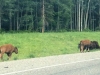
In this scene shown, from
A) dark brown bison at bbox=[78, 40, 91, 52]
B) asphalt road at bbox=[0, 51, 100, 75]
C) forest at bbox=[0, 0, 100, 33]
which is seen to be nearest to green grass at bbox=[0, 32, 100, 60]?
dark brown bison at bbox=[78, 40, 91, 52]

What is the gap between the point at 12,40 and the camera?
103 feet

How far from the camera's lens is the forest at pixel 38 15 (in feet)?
225

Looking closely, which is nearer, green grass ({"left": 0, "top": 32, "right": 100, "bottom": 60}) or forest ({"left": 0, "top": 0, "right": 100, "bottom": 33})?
green grass ({"left": 0, "top": 32, "right": 100, "bottom": 60})

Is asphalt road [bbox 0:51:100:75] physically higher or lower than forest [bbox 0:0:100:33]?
lower

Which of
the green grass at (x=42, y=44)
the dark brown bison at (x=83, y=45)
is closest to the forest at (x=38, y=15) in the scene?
the green grass at (x=42, y=44)

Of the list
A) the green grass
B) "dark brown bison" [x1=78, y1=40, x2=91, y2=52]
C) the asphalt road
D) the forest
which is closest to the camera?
the asphalt road

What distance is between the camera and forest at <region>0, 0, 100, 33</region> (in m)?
68.7

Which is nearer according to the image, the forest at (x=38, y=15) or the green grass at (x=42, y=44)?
the green grass at (x=42, y=44)

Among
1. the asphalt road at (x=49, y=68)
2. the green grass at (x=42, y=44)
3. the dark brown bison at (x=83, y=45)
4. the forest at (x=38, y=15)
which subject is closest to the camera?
the asphalt road at (x=49, y=68)

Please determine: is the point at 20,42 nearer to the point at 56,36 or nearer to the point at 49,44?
the point at 49,44

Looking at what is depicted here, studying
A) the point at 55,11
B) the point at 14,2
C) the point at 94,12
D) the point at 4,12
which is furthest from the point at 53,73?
the point at 94,12

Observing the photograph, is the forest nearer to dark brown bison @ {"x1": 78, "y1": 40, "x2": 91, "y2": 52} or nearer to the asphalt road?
dark brown bison @ {"x1": 78, "y1": 40, "x2": 91, "y2": 52}

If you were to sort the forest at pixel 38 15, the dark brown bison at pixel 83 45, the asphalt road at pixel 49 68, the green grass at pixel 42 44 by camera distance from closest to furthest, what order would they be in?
the asphalt road at pixel 49 68, the dark brown bison at pixel 83 45, the green grass at pixel 42 44, the forest at pixel 38 15

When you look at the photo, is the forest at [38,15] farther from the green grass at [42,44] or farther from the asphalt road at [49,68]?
the asphalt road at [49,68]
